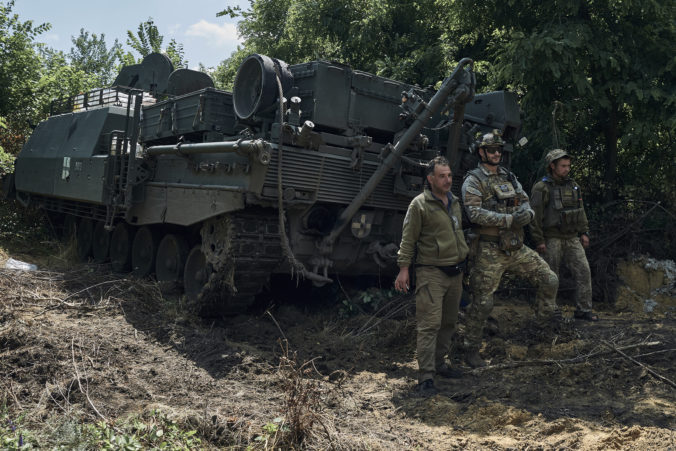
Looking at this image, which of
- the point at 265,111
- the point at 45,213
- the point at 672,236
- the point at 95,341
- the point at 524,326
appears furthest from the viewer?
the point at 45,213

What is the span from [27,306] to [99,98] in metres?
5.37

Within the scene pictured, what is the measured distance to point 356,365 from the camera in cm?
579

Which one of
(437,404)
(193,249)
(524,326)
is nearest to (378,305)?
(524,326)

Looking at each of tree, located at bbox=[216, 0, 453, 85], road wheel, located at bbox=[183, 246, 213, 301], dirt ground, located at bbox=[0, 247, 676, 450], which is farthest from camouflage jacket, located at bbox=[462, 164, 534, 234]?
tree, located at bbox=[216, 0, 453, 85]

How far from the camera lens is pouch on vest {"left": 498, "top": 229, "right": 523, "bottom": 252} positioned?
5.50 meters

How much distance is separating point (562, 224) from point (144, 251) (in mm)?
5505

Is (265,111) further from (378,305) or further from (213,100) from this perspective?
(378,305)

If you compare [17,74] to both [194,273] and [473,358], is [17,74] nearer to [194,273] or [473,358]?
[194,273]

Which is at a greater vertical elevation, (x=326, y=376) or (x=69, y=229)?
(x=69, y=229)

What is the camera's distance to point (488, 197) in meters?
5.62

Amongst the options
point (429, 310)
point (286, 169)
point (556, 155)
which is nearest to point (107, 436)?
point (429, 310)

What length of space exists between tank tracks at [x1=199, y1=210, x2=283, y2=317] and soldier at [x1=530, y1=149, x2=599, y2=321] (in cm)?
266

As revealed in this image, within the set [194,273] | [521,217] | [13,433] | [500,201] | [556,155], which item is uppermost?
[556,155]

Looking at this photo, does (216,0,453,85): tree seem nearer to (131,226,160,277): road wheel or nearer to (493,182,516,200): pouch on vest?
(131,226,160,277): road wheel
